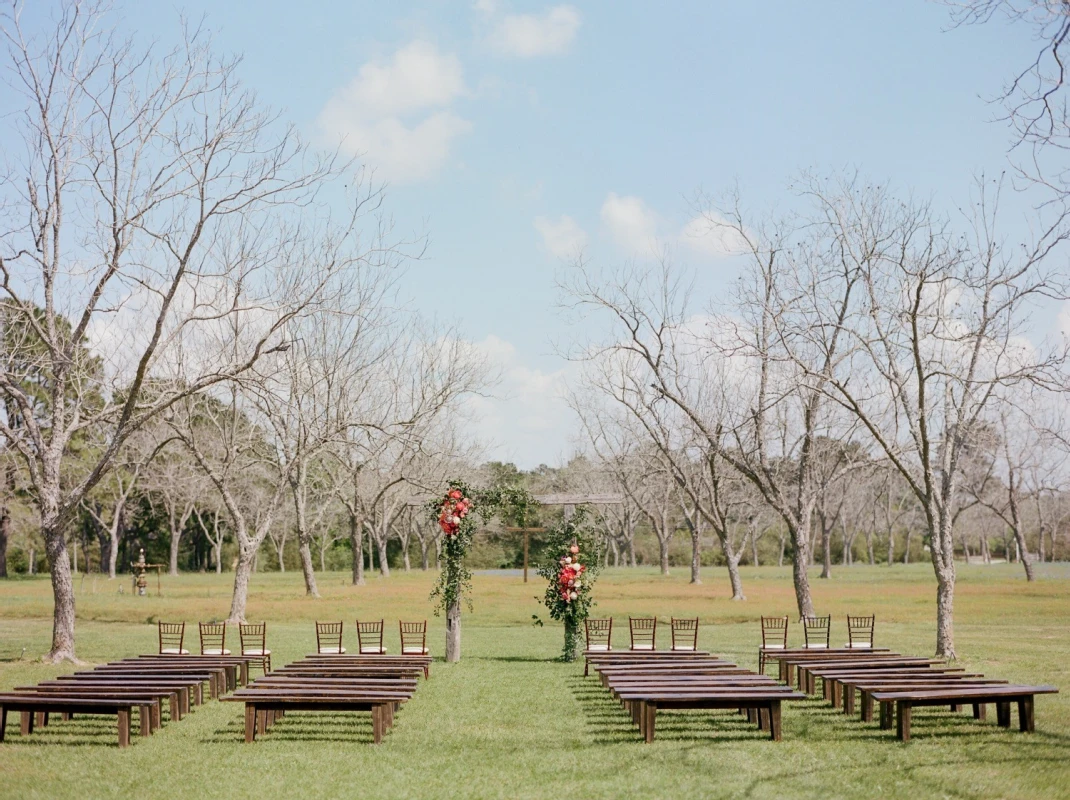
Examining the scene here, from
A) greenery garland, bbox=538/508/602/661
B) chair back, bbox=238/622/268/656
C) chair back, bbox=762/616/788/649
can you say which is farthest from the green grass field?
chair back, bbox=762/616/788/649

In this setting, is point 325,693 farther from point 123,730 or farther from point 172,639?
point 172,639

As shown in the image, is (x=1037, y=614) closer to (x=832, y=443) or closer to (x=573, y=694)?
(x=832, y=443)

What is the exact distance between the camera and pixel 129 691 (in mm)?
12008

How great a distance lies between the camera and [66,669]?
17.6 metres

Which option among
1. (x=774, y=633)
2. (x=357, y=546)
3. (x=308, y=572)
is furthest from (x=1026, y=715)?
(x=357, y=546)

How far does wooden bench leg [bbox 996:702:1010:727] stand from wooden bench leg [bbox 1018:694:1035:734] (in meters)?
0.24

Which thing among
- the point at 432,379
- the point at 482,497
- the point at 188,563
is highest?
the point at 432,379

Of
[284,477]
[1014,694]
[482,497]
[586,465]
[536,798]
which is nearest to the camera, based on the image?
[536,798]

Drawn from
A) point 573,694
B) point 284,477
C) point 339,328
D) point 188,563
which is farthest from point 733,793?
point 188,563

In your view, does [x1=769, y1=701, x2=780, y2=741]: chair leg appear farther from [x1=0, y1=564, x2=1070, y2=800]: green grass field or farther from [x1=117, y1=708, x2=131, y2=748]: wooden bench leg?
[x1=117, y1=708, x2=131, y2=748]: wooden bench leg

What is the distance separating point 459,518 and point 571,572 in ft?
8.30

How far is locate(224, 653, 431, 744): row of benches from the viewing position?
11281mm

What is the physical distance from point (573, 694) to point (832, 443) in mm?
25202

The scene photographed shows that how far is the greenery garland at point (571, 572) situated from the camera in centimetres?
1955
